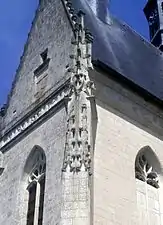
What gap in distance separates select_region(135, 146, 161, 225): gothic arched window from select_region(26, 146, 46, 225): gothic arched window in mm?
1891

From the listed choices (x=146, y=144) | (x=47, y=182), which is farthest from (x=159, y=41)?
(x=47, y=182)

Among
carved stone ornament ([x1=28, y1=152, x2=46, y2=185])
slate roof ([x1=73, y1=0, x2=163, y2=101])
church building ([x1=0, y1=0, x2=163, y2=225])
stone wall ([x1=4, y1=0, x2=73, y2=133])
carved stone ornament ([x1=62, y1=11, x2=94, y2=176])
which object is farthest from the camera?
slate roof ([x1=73, y1=0, x2=163, y2=101])

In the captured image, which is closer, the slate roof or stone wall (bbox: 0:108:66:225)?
stone wall (bbox: 0:108:66:225)

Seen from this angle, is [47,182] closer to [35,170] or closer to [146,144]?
[35,170]

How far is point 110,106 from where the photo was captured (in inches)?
400

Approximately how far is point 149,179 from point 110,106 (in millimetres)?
1699

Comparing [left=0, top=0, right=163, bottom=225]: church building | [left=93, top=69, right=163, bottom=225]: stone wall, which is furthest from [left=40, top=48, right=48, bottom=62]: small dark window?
[left=93, top=69, right=163, bottom=225]: stone wall

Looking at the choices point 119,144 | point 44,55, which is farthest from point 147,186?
point 44,55

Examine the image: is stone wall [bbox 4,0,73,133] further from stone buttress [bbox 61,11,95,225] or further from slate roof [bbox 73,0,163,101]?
stone buttress [bbox 61,11,95,225]

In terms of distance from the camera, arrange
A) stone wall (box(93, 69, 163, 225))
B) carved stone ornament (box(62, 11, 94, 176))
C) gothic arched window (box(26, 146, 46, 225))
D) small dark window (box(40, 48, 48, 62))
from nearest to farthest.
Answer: carved stone ornament (box(62, 11, 94, 176)) → stone wall (box(93, 69, 163, 225)) → gothic arched window (box(26, 146, 46, 225)) → small dark window (box(40, 48, 48, 62))

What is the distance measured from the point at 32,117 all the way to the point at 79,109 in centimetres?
239

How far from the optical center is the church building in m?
8.56

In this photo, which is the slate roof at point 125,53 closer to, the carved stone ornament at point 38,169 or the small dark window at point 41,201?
the carved stone ornament at point 38,169

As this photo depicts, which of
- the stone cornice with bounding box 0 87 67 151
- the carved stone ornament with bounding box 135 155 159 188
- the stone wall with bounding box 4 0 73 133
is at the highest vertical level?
the stone wall with bounding box 4 0 73 133
